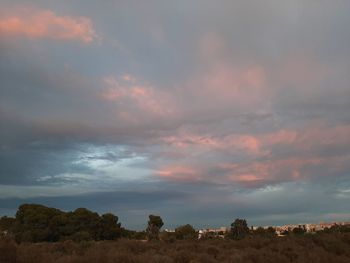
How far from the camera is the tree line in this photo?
71.2 m

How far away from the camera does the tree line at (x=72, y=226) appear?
71.2 m

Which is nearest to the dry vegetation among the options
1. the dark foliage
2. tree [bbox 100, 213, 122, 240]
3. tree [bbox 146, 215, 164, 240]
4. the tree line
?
the tree line

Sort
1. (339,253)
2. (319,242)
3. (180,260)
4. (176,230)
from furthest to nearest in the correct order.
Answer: (176,230)
(319,242)
(339,253)
(180,260)

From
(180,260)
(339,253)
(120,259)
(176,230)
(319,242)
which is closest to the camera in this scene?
(120,259)

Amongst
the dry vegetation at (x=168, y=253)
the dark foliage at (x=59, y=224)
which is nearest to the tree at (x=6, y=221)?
the dark foliage at (x=59, y=224)

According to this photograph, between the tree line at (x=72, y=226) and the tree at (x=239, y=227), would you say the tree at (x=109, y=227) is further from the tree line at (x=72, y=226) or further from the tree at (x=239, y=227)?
the tree at (x=239, y=227)

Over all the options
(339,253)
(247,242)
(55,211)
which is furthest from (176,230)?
(339,253)

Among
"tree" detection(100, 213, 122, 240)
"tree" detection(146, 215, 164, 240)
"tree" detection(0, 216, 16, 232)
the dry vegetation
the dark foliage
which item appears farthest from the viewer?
"tree" detection(146, 215, 164, 240)

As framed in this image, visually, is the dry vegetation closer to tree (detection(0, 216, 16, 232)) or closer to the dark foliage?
the dark foliage

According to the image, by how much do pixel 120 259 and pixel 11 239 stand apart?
5403 millimetres

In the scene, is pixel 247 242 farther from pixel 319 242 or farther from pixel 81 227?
pixel 81 227

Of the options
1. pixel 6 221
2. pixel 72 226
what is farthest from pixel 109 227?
pixel 6 221

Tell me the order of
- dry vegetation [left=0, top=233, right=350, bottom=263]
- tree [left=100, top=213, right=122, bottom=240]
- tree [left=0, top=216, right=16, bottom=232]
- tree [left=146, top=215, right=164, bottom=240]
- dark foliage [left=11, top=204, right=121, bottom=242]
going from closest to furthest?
dry vegetation [left=0, top=233, right=350, bottom=263] → dark foliage [left=11, top=204, right=121, bottom=242] → tree [left=100, top=213, right=122, bottom=240] → tree [left=0, top=216, right=16, bottom=232] → tree [left=146, top=215, right=164, bottom=240]

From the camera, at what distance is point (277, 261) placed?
30641 mm
